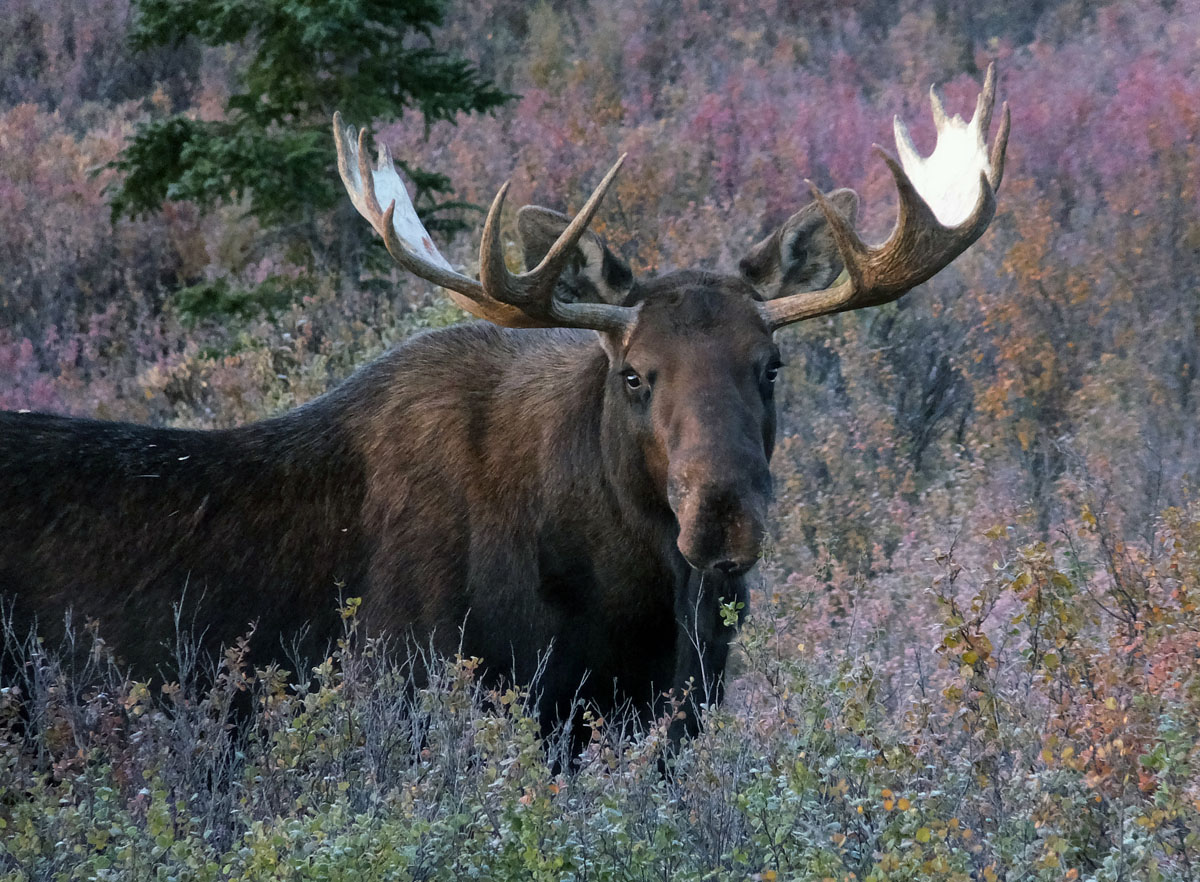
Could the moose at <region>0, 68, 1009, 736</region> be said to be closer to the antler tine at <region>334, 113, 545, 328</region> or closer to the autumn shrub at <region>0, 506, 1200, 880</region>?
the antler tine at <region>334, 113, 545, 328</region>

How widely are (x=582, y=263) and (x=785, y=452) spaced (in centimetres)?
327

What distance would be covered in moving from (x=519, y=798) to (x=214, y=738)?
1017 millimetres

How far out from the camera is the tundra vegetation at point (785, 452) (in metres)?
3.42

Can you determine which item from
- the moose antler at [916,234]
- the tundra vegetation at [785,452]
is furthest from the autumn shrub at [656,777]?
the moose antler at [916,234]

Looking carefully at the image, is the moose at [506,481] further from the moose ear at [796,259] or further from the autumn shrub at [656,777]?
the autumn shrub at [656,777]

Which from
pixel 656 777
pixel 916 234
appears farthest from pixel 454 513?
pixel 916 234

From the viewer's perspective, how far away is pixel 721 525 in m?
4.36

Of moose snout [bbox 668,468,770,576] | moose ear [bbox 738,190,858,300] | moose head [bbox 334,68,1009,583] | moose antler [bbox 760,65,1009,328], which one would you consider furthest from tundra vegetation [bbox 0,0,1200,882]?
moose ear [bbox 738,190,858,300]

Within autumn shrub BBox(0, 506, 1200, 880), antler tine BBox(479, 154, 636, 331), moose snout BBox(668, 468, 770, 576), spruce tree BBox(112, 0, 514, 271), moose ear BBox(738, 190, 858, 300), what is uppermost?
spruce tree BBox(112, 0, 514, 271)

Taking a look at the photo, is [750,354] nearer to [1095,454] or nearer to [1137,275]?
[1095,454]

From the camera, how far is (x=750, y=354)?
4754 mm

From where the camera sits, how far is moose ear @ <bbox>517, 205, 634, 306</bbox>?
4.97 m

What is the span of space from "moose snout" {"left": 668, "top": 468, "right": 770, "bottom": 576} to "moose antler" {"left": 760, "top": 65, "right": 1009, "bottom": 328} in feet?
2.54

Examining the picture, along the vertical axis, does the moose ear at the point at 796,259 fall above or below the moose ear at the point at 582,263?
above
